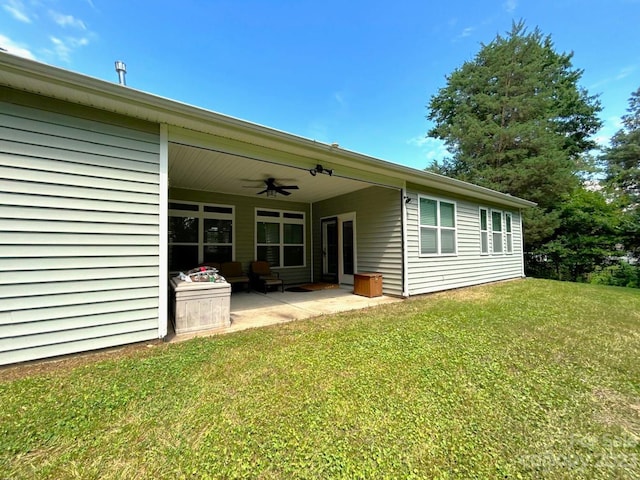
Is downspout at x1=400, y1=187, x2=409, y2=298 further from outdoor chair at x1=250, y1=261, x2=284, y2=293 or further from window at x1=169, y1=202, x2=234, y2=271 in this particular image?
window at x1=169, y1=202, x2=234, y2=271

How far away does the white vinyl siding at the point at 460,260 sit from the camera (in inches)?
249

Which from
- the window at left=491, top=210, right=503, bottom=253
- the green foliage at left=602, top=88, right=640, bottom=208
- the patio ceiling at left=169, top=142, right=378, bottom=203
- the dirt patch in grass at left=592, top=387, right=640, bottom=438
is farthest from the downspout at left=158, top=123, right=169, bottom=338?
the green foliage at left=602, top=88, right=640, bottom=208

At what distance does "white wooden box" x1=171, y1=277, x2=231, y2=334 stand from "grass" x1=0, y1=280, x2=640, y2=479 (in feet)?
1.53

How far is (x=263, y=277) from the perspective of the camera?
741 cm

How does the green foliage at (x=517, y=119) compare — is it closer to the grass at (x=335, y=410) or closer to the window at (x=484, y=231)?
the window at (x=484, y=231)

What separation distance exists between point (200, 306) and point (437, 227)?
224 inches

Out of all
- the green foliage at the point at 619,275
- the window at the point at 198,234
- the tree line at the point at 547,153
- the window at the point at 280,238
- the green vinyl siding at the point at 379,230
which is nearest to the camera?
the green vinyl siding at the point at 379,230

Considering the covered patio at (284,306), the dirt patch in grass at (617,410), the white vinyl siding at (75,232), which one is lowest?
the dirt patch in grass at (617,410)

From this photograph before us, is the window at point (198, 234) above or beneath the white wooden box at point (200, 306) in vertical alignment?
above

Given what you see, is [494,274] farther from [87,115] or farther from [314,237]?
[87,115]

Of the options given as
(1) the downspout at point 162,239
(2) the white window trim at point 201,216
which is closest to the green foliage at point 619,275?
(2) the white window trim at point 201,216

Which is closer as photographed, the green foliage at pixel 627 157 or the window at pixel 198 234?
the window at pixel 198 234

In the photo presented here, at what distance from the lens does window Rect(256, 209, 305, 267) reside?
815 cm

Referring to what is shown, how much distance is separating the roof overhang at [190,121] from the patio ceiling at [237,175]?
257mm
